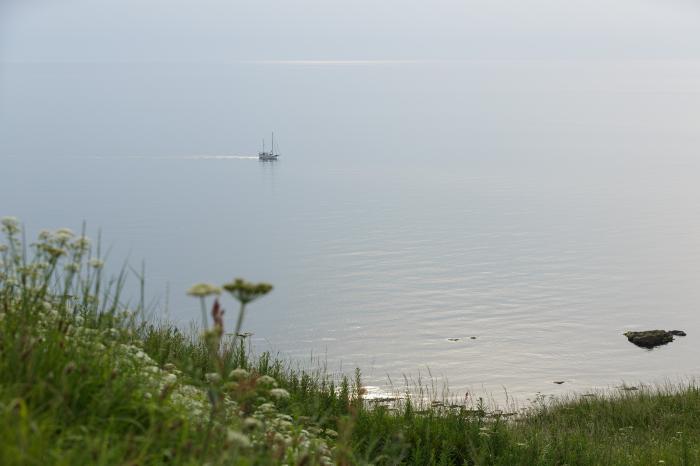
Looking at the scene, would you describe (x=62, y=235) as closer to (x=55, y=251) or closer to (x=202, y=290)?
(x=55, y=251)

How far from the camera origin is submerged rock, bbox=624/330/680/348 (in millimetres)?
56125

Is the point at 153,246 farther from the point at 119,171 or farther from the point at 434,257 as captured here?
the point at 119,171

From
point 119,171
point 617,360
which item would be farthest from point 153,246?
point 119,171

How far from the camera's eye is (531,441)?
35.9ft

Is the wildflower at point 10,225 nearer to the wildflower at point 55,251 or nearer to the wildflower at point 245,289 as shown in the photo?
the wildflower at point 55,251

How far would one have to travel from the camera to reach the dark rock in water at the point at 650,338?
56.1 metres

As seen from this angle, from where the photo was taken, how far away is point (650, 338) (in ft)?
185

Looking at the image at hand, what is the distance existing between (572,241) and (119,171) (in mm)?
71092

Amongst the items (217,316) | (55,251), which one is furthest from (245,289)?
(55,251)

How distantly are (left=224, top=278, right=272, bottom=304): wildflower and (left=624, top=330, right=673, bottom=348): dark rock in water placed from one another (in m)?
55.9

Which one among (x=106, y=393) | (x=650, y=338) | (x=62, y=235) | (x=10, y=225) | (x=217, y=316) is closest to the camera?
(x=217, y=316)

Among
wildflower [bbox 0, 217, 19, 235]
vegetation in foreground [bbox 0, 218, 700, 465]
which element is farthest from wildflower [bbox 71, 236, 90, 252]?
wildflower [bbox 0, 217, 19, 235]

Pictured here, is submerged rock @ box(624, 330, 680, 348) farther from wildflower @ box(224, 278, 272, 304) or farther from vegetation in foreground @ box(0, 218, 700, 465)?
wildflower @ box(224, 278, 272, 304)

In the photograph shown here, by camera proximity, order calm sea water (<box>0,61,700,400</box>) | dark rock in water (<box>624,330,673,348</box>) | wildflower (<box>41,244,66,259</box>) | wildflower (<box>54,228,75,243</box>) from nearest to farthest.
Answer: wildflower (<box>41,244,66,259</box>)
wildflower (<box>54,228,75,243</box>)
calm sea water (<box>0,61,700,400</box>)
dark rock in water (<box>624,330,673,348</box>)
